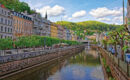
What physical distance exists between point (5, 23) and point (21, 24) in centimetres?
1078

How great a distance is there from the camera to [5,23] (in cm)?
5244

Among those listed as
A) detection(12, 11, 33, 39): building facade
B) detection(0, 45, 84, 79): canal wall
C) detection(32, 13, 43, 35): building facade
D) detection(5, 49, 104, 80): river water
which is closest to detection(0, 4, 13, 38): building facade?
detection(12, 11, 33, 39): building facade

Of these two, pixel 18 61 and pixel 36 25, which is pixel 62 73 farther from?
pixel 36 25

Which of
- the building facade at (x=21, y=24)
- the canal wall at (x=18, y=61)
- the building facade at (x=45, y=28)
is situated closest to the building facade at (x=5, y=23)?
the building facade at (x=21, y=24)

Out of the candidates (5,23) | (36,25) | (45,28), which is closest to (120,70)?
(5,23)

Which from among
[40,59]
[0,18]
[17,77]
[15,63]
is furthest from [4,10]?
[17,77]

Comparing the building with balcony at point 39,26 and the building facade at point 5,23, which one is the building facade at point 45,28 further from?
the building facade at point 5,23

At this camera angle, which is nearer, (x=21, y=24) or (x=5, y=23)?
(x=5, y=23)

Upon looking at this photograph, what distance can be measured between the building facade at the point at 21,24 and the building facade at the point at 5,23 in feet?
8.54

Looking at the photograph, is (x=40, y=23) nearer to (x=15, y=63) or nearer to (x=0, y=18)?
(x=0, y=18)

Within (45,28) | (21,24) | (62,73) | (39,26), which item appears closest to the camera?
(62,73)

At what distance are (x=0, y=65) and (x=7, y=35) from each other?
32.8 m

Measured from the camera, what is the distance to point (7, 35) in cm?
5400

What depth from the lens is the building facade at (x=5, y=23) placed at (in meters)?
49.8
